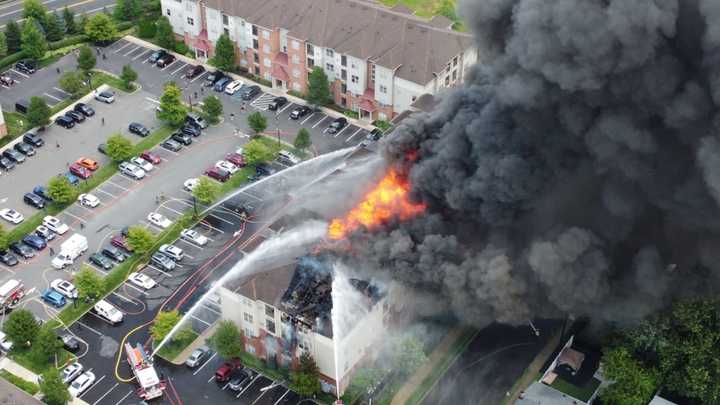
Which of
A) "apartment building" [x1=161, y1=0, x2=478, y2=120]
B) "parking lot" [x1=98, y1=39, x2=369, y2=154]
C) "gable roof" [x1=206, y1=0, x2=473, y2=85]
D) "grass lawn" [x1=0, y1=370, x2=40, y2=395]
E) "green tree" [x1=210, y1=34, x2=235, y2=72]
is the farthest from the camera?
"green tree" [x1=210, y1=34, x2=235, y2=72]

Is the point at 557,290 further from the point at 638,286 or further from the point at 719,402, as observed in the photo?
the point at 719,402

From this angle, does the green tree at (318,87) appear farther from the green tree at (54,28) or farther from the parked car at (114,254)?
the green tree at (54,28)

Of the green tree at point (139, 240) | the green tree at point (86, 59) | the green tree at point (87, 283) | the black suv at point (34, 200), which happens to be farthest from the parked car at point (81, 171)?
the green tree at point (87, 283)

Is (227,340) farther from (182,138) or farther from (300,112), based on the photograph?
(300,112)

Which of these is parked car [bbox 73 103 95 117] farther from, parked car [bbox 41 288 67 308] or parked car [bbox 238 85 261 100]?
parked car [bbox 41 288 67 308]

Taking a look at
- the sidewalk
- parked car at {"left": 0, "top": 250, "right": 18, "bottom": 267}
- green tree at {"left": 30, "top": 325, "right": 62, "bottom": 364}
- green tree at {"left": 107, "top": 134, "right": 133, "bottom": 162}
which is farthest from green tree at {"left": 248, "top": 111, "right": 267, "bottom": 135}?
the sidewalk
